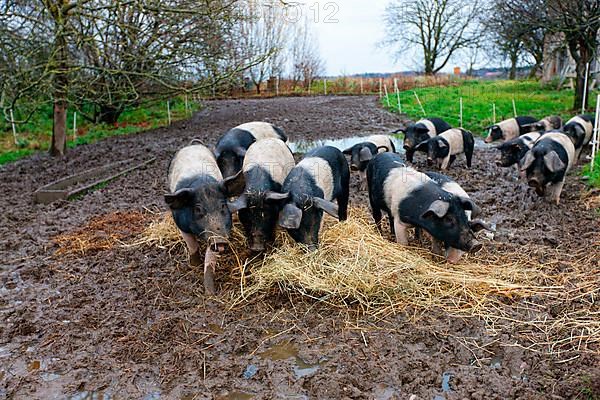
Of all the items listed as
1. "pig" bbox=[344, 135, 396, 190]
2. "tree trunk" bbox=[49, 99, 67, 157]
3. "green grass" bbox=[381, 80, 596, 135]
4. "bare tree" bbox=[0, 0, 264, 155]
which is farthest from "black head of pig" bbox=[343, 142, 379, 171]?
"tree trunk" bbox=[49, 99, 67, 157]

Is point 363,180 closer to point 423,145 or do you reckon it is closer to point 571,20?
point 423,145

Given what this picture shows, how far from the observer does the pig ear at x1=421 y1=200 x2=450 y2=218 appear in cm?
502

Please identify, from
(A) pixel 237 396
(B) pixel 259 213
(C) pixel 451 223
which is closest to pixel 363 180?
(C) pixel 451 223

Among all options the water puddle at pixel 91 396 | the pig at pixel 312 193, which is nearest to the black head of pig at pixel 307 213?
the pig at pixel 312 193

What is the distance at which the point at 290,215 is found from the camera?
16.0 ft

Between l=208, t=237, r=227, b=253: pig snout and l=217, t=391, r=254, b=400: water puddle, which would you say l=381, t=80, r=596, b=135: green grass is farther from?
l=217, t=391, r=254, b=400: water puddle

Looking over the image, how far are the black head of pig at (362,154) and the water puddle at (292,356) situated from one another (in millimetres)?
4624

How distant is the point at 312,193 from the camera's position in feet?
17.4

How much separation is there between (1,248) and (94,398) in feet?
11.4

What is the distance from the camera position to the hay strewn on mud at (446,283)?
4.11 metres

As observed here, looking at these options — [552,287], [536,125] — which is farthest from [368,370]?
[536,125]

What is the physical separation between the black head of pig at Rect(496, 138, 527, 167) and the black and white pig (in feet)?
2.73

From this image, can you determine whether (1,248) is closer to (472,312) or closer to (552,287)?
(472,312)

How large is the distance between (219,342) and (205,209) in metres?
1.36
